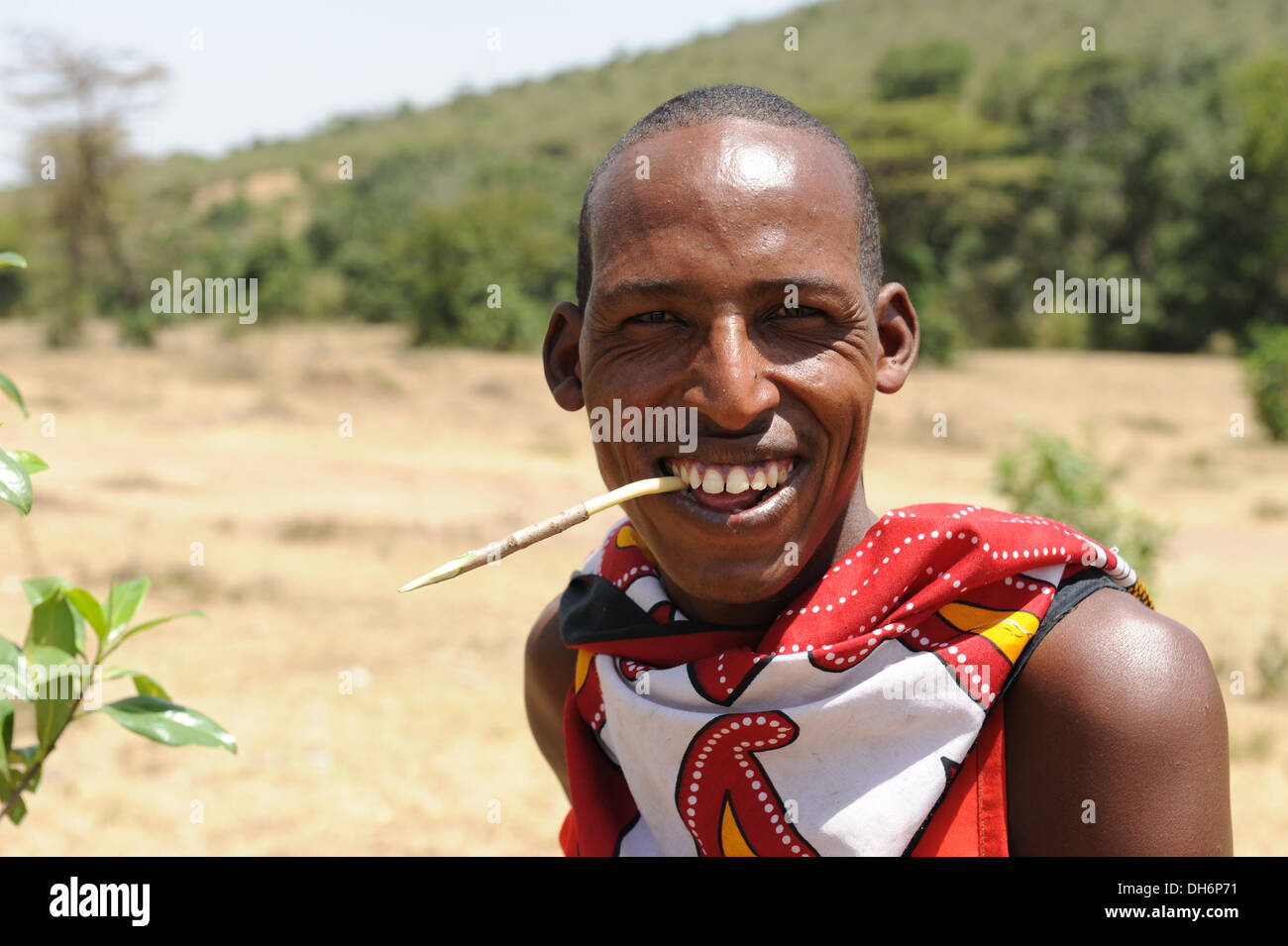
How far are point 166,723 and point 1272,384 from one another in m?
15.0

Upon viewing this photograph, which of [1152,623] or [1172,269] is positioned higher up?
[1172,269]

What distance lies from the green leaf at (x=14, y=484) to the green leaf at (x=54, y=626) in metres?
0.20

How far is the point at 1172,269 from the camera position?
26.1 m

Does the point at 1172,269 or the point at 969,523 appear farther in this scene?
the point at 1172,269

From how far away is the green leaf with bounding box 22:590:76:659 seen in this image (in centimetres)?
151

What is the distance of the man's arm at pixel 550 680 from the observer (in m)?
1.96

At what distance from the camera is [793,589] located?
152 cm

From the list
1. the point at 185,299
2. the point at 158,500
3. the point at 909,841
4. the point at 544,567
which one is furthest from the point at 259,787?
the point at 185,299

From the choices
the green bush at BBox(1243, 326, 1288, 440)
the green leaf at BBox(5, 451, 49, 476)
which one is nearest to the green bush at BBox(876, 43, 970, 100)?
the green bush at BBox(1243, 326, 1288, 440)

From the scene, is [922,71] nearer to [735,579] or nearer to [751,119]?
[751,119]
